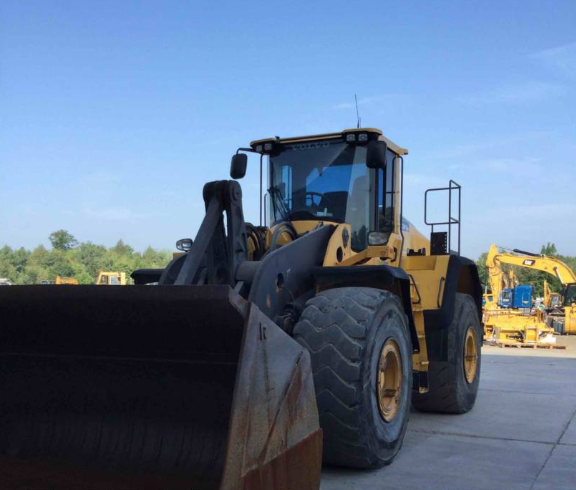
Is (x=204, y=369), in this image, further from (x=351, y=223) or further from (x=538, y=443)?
(x=538, y=443)

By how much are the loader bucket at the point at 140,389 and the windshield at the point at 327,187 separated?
2791 millimetres

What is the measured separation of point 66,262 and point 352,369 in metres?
83.3

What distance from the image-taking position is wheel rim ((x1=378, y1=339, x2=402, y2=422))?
5.44m

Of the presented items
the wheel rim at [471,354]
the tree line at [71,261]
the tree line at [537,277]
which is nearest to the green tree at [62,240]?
the tree line at [71,261]

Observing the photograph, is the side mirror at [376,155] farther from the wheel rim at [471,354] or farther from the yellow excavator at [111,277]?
the yellow excavator at [111,277]

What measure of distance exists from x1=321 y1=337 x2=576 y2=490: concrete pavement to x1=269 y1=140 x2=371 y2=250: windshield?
2.01 metres

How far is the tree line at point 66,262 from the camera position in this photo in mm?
74938

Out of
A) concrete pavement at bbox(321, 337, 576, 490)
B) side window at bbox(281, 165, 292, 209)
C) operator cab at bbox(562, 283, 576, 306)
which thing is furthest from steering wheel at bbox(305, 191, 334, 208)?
operator cab at bbox(562, 283, 576, 306)

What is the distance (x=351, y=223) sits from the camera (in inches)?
263

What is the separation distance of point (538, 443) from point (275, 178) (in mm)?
3554

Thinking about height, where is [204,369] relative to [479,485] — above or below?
above

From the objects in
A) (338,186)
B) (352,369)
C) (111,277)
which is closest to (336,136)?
(338,186)

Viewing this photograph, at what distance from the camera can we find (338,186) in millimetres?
6742


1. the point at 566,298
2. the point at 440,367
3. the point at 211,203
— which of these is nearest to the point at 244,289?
the point at 211,203
